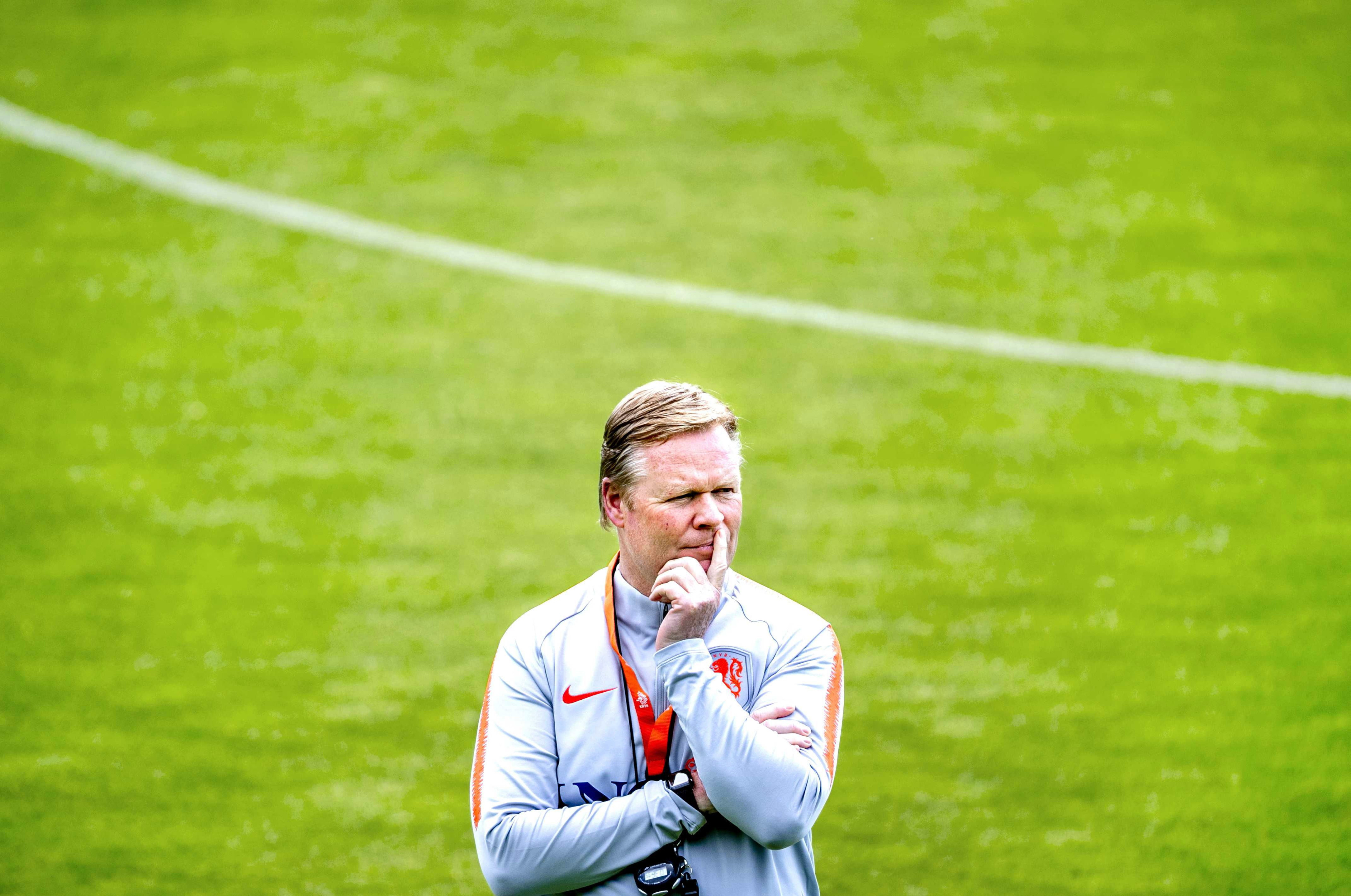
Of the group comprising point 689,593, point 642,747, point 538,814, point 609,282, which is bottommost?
point 538,814

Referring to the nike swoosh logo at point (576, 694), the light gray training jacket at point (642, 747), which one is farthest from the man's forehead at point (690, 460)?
the nike swoosh logo at point (576, 694)

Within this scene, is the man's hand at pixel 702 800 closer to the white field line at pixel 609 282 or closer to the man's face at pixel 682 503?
the man's face at pixel 682 503

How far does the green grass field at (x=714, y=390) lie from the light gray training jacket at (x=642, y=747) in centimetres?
244

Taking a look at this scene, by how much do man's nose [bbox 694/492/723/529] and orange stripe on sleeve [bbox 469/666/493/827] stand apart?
60 cm

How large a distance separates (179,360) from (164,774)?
3.36m

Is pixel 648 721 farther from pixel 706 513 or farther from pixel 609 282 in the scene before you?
pixel 609 282

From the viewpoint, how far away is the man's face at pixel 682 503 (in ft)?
9.48

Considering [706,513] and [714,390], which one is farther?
[714,390]

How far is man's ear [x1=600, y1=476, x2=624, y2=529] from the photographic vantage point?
3000 millimetres

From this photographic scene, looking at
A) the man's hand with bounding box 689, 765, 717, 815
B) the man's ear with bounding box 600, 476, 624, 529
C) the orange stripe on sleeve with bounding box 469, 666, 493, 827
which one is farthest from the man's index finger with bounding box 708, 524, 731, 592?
the orange stripe on sleeve with bounding box 469, 666, 493, 827

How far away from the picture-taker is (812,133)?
9.92 metres

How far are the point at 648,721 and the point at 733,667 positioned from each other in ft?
0.76

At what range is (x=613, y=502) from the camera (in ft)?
9.98

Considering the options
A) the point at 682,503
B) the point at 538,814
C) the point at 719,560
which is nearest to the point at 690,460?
the point at 682,503
